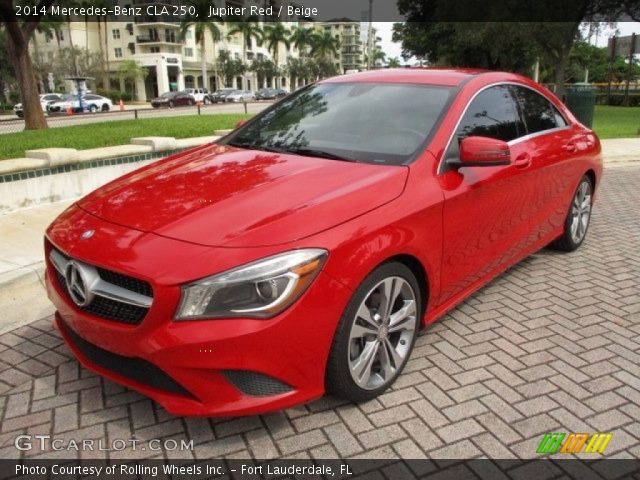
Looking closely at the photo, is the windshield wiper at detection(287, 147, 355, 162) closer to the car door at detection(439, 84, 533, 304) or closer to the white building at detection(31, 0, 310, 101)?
the car door at detection(439, 84, 533, 304)

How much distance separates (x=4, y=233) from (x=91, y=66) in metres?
62.6

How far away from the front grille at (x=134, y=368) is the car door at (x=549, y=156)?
116 inches

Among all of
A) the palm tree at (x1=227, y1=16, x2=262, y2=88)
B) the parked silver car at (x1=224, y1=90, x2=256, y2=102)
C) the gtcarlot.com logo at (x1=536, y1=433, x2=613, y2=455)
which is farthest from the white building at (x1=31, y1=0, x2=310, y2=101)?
the gtcarlot.com logo at (x1=536, y1=433, x2=613, y2=455)

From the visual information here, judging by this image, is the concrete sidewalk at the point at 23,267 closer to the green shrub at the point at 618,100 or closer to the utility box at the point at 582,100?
the utility box at the point at 582,100

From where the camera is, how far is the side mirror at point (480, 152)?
122 inches

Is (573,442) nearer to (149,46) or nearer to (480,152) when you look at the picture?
(480,152)

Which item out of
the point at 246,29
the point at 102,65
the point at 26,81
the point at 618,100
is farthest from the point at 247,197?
the point at 246,29

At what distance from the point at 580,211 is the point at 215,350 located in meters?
4.15

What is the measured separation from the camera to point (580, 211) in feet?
16.9

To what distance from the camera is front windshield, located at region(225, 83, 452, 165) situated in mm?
3225

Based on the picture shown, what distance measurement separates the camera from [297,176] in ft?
9.54

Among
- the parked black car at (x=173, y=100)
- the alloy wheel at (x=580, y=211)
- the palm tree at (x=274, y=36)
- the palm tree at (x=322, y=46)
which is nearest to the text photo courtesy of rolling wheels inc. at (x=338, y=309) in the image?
the alloy wheel at (x=580, y=211)

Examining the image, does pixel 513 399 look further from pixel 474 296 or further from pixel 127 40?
pixel 127 40

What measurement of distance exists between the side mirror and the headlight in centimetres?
136
